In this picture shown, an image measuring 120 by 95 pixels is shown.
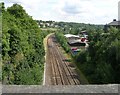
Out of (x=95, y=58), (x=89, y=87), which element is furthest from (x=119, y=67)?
(x=89, y=87)

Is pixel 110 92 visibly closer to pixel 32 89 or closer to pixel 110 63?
pixel 32 89

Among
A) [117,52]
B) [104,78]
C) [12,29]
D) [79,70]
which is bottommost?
[79,70]

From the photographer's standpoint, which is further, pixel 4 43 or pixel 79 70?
pixel 79 70

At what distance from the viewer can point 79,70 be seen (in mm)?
39156

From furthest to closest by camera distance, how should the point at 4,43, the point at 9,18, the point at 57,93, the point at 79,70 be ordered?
the point at 79,70 < the point at 9,18 < the point at 4,43 < the point at 57,93

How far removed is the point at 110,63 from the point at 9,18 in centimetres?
1117

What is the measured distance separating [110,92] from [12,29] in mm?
23475

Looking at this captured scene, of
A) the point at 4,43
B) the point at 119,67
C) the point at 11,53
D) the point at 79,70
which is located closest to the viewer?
the point at 4,43

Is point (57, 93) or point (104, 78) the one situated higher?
point (57, 93)

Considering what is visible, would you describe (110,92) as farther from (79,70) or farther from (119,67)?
(79,70)

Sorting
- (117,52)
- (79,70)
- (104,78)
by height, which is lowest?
(79,70)

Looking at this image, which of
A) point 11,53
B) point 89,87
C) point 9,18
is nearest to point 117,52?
point 11,53

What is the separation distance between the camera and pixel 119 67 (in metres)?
24.7

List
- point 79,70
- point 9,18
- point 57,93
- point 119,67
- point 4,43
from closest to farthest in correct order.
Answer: point 57,93
point 4,43
point 119,67
point 9,18
point 79,70
